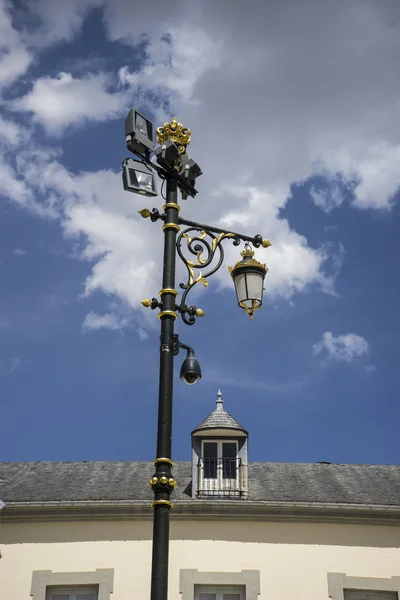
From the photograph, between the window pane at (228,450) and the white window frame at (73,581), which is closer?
the white window frame at (73,581)

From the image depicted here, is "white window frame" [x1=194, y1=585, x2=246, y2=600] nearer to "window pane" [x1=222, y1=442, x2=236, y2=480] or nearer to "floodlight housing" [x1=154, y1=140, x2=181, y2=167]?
"window pane" [x1=222, y1=442, x2=236, y2=480]

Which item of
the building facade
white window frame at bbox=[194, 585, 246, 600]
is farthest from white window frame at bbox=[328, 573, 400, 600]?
white window frame at bbox=[194, 585, 246, 600]

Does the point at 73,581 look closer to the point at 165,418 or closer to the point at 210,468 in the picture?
the point at 210,468

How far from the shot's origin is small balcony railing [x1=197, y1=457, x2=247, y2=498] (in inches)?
604

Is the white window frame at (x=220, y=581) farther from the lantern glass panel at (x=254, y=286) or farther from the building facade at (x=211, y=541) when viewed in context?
the lantern glass panel at (x=254, y=286)

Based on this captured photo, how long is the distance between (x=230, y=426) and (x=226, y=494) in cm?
147

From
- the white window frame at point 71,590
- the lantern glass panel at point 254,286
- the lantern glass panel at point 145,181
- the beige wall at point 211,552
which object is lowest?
the white window frame at point 71,590

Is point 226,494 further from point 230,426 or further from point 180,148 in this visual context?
point 180,148

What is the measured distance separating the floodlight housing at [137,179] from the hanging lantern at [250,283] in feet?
4.11

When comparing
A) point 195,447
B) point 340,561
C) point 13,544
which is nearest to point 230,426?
point 195,447

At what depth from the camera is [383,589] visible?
1433 cm

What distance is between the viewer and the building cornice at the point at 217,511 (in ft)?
48.5

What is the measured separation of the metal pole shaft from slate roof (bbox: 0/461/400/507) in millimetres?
8634

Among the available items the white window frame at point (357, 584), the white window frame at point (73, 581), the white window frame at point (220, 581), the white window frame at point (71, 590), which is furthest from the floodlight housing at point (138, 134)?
the white window frame at point (357, 584)
